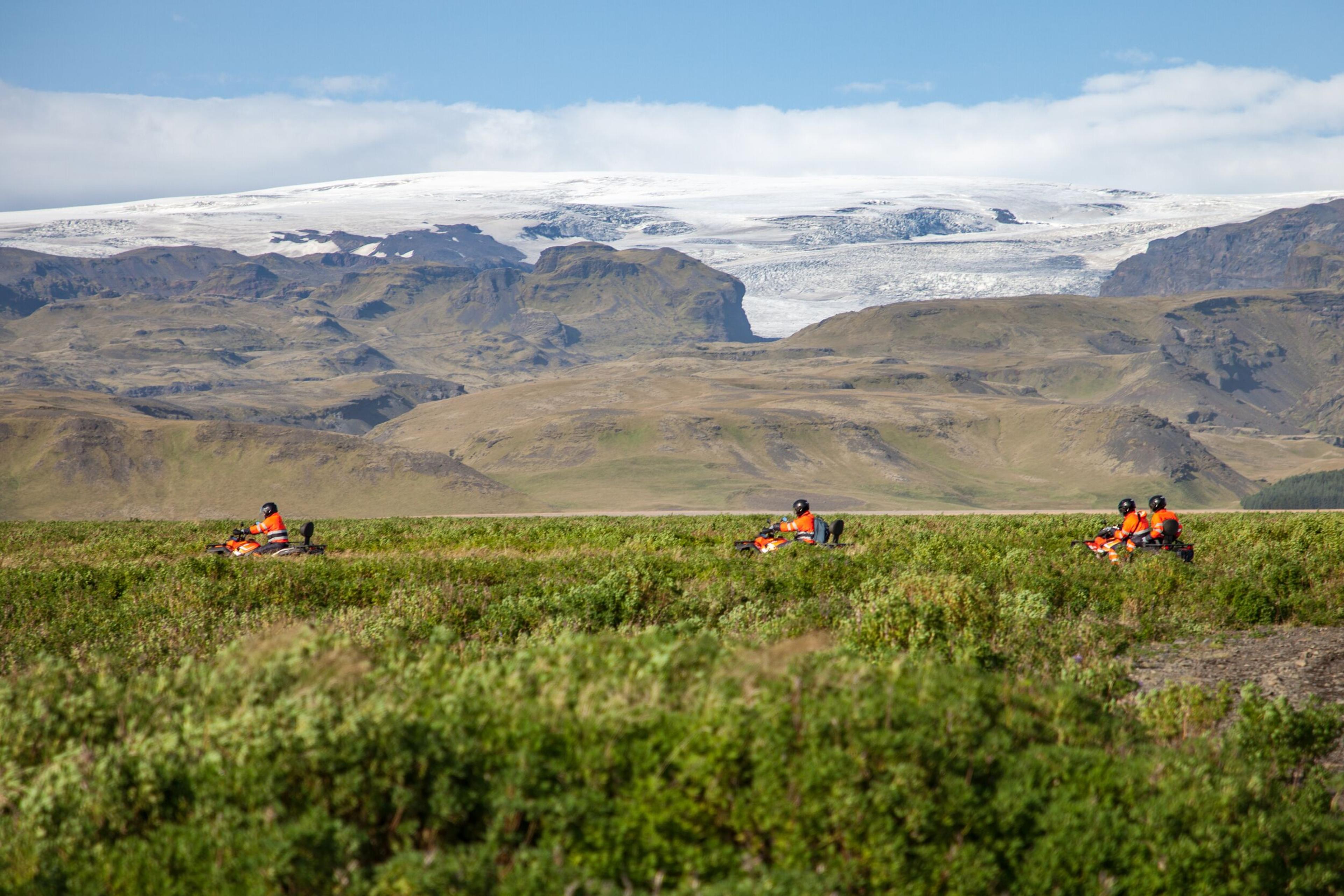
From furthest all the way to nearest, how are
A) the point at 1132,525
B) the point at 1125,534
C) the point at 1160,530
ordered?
1. the point at 1132,525
2. the point at 1125,534
3. the point at 1160,530

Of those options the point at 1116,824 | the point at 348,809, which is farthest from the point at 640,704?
the point at 1116,824

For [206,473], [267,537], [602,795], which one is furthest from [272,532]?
[206,473]

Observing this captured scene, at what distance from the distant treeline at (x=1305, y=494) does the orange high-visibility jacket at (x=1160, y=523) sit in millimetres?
160511

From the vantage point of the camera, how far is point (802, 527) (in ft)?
75.9

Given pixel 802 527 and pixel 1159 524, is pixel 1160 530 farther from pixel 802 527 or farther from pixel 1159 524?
pixel 802 527

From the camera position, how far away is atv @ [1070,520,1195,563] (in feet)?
65.9

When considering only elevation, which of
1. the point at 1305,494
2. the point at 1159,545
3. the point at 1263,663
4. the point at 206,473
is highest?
the point at 1263,663

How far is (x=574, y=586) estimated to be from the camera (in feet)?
55.7

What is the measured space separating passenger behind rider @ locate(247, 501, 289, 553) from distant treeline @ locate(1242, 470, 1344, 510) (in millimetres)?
167995

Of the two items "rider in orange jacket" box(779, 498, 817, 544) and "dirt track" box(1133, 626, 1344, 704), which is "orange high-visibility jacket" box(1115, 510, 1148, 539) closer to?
"rider in orange jacket" box(779, 498, 817, 544)

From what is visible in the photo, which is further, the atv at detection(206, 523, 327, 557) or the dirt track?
the atv at detection(206, 523, 327, 557)

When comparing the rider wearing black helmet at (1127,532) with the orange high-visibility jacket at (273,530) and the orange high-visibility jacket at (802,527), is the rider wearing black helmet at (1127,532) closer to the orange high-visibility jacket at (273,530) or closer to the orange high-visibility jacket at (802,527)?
the orange high-visibility jacket at (802,527)

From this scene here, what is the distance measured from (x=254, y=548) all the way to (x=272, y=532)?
56 centimetres

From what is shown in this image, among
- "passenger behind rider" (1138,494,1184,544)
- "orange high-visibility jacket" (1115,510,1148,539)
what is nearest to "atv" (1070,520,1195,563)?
"passenger behind rider" (1138,494,1184,544)
